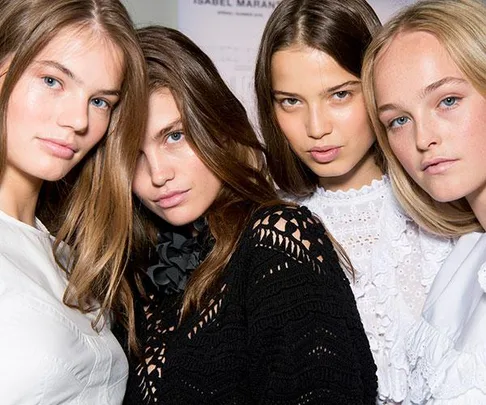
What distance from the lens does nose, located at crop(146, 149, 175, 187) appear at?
1979 mm

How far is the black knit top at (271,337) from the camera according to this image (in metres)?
1.70

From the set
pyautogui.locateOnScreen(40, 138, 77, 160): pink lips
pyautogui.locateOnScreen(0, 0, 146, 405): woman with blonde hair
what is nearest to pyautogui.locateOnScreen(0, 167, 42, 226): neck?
pyautogui.locateOnScreen(0, 0, 146, 405): woman with blonde hair

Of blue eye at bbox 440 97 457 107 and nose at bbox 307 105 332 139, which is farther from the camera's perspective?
nose at bbox 307 105 332 139

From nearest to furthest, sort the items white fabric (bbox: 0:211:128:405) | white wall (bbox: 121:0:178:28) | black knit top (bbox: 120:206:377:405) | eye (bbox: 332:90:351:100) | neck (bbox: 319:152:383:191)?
white fabric (bbox: 0:211:128:405)
black knit top (bbox: 120:206:377:405)
eye (bbox: 332:90:351:100)
neck (bbox: 319:152:383:191)
white wall (bbox: 121:0:178:28)

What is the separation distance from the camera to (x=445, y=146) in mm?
1725

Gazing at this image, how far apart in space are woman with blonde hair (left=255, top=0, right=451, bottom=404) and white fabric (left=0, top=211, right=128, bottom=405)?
0.66m

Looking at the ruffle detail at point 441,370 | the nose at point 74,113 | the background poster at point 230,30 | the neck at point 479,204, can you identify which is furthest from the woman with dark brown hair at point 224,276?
the background poster at point 230,30

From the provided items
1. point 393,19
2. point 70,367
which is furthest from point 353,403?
point 393,19

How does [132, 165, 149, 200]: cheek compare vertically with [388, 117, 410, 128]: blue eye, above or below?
below

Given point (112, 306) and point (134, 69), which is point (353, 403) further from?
point (134, 69)

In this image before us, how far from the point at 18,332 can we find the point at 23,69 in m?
0.57

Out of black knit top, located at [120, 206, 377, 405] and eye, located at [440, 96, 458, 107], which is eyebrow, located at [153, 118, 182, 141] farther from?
eye, located at [440, 96, 458, 107]

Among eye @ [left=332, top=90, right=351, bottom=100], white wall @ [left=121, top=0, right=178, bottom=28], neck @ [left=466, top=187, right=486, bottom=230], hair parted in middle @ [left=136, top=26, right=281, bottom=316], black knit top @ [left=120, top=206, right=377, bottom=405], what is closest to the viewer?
black knit top @ [left=120, top=206, right=377, bottom=405]

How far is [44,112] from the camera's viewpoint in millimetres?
1767
